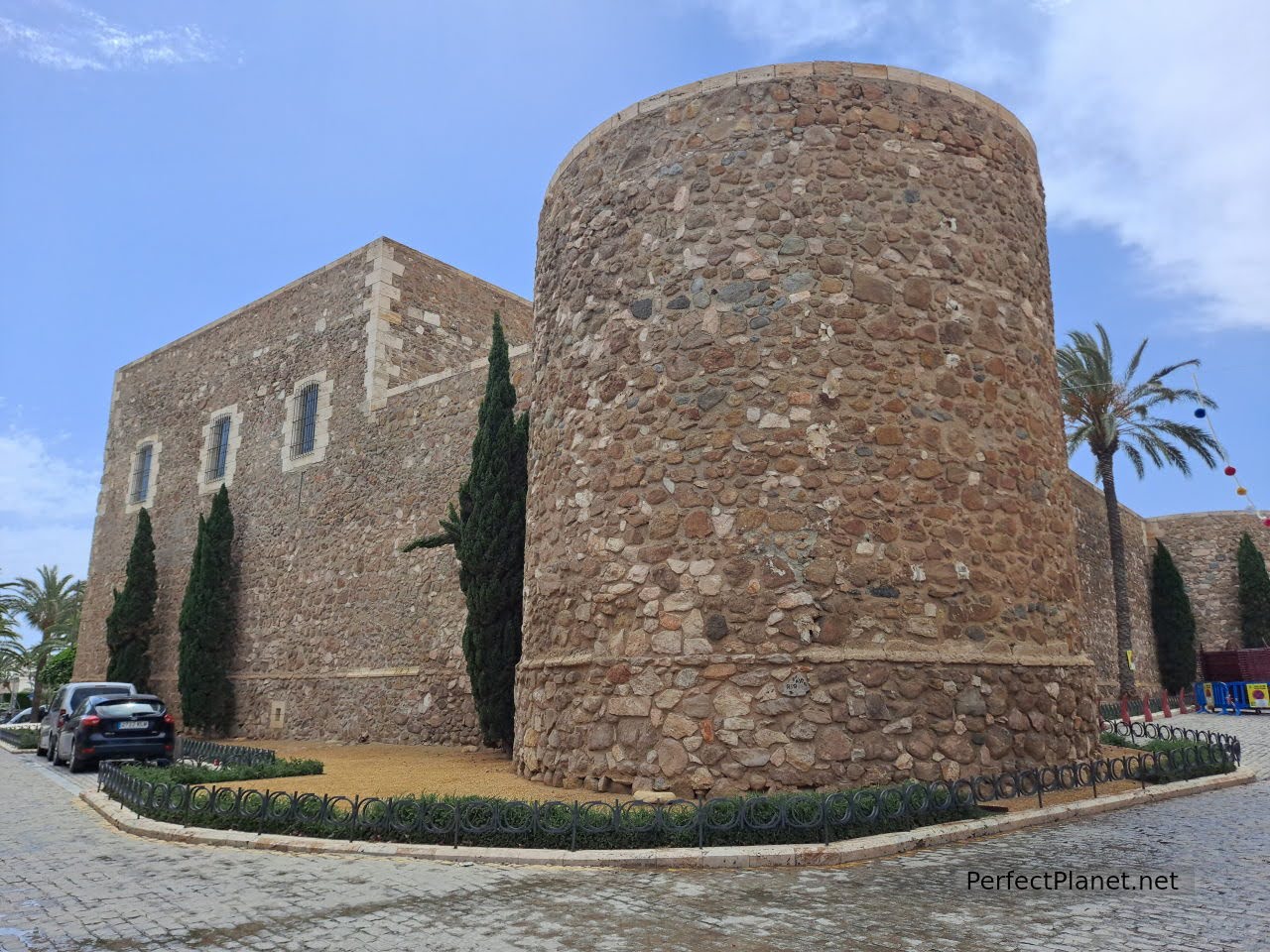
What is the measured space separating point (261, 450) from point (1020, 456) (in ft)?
52.2

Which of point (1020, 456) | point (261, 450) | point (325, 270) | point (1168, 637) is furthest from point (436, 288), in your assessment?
point (1168, 637)

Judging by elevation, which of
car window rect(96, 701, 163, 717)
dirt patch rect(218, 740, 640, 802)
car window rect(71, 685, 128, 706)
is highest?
car window rect(71, 685, 128, 706)

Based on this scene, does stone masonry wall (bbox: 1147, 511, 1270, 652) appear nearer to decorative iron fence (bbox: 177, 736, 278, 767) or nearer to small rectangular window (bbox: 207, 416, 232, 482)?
small rectangular window (bbox: 207, 416, 232, 482)

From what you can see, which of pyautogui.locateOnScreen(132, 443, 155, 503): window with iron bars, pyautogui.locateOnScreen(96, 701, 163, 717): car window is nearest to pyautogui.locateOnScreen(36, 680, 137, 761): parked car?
pyautogui.locateOnScreen(96, 701, 163, 717): car window

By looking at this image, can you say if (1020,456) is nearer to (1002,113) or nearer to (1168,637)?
(1002,113)

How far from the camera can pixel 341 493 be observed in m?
17.1

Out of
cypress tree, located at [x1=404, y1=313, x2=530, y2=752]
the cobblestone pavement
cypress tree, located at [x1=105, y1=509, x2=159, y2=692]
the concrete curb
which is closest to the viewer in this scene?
the cobblestone pavement

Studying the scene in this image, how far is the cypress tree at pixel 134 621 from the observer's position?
21125 millimetres

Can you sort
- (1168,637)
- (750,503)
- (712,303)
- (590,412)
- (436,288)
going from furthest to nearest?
(1168,637) < (436,288) < (590,412) < (712,303) < (750,503)

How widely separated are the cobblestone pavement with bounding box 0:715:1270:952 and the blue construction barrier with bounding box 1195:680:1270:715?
56.9ft

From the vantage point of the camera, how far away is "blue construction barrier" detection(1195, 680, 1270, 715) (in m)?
20.5

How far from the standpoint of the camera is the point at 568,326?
9352 mm

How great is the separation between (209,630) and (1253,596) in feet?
94.0

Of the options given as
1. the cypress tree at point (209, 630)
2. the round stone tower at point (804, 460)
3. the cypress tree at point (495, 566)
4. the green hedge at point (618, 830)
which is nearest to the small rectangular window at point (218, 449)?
the cypress tree at point (209, 630)
